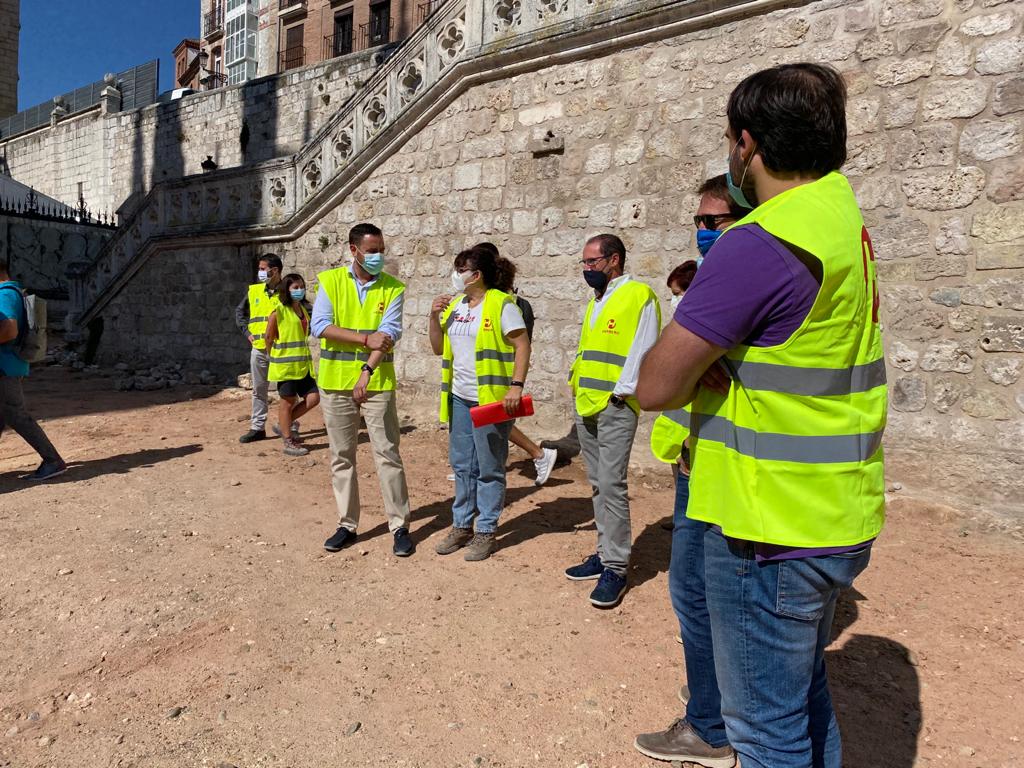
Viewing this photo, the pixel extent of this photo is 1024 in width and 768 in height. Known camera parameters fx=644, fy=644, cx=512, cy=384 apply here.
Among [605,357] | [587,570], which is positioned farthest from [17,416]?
[605,357]

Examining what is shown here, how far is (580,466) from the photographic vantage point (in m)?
6.66

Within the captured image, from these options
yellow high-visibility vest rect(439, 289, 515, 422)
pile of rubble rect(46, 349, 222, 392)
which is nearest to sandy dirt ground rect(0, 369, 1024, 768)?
yellow high-visibility vest rect(439, 289, 515, 422)

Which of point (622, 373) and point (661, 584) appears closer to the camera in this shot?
point (622, 373)

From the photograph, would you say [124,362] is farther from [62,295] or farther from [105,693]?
[105,693]

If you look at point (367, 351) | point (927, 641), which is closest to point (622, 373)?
point (367, 351)

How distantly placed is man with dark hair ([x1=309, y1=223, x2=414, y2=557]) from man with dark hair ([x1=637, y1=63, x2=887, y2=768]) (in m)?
2.92

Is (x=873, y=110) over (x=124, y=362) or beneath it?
over

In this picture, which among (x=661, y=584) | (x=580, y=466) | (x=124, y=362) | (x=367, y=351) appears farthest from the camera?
(x=124, y=362)

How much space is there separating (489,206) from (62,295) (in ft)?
56.6

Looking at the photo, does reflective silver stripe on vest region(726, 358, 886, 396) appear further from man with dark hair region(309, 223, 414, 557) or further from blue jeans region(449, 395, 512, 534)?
man with dark hair region(309, 223, 414, 557)

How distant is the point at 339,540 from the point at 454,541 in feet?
2.52

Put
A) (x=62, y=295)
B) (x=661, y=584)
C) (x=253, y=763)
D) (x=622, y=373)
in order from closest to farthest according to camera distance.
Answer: (x=253, y=763) < (x=622, y=373) < (x=661, y=584) < (x=62, y=295)

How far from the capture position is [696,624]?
220cm

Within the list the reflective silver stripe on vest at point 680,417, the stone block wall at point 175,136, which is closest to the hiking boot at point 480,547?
the reflective silver stripe on vest at point 680,417
